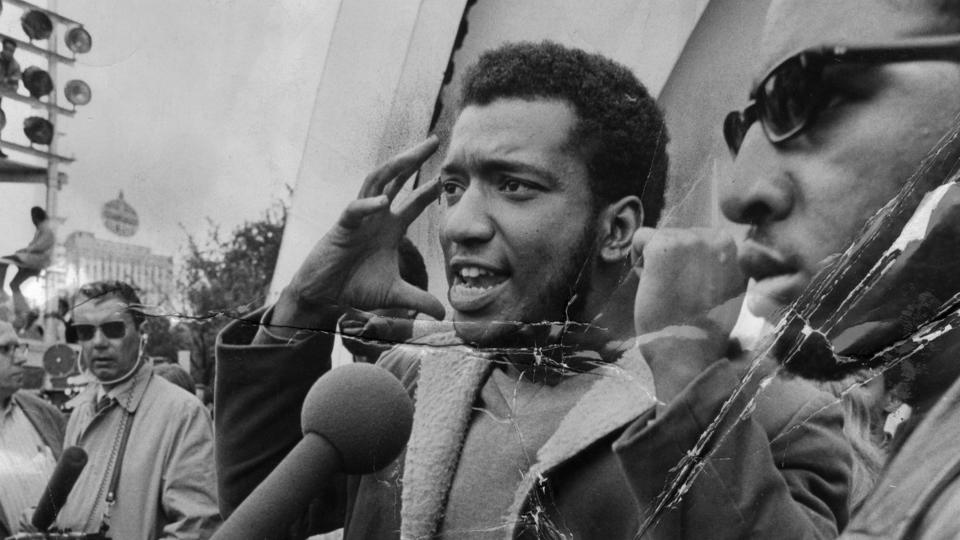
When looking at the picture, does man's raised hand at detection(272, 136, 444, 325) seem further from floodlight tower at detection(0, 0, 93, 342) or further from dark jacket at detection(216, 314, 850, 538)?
floodlight tower at detection(0, 0, 93, 342)

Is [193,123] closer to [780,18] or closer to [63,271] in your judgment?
[63,271]

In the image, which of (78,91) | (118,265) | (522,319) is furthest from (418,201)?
(78,91)

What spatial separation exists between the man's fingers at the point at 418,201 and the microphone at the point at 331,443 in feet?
1.20

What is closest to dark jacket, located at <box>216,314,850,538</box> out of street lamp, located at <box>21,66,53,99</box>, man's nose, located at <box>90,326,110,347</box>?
man's nose, located at <box>90,326,110,347</box>

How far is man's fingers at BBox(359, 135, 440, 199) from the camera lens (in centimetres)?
238

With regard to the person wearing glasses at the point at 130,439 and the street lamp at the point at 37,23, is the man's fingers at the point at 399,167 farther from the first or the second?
the street lamp at the point at 37,23

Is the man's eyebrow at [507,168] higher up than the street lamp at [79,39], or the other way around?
the man's eyebrow at [507,168]

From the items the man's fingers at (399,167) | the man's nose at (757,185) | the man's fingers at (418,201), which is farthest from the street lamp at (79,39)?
the man's nose at (757,185)

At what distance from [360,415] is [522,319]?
0.48 metres

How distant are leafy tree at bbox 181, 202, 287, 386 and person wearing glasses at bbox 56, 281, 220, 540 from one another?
186 millimetres

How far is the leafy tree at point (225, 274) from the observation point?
253 cm

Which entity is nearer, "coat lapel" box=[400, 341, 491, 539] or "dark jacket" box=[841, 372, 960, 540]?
"dark jacket" box=[841, 372, 960, 540]

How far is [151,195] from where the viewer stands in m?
2.65

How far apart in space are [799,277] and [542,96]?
0.60 m
